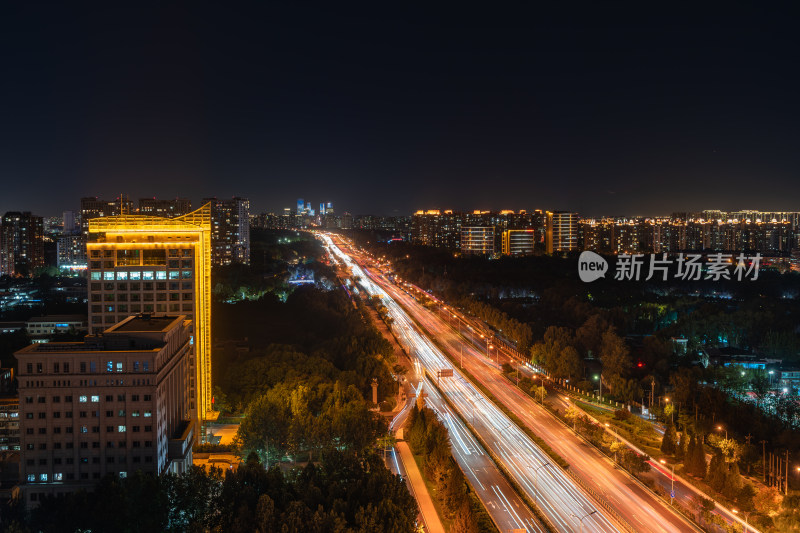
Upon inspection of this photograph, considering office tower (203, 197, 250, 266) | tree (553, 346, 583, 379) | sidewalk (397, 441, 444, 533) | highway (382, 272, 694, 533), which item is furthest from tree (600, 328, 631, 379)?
office tower (203, 197, 250, 266)

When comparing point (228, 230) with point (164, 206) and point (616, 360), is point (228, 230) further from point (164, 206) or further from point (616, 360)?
point (616, 360)

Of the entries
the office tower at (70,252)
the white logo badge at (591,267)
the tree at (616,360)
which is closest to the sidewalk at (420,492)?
the tree at (616,360)

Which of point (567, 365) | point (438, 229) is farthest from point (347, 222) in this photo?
point (567, 365)

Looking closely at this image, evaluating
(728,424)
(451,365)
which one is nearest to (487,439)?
(728,424)

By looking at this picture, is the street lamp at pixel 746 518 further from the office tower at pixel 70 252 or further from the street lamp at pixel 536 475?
the office tower at pixel 70 252

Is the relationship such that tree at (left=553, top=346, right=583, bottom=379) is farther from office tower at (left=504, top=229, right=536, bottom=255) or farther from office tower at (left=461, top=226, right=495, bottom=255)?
office tower at (left=504, top=229, right=536, bottom=255)
